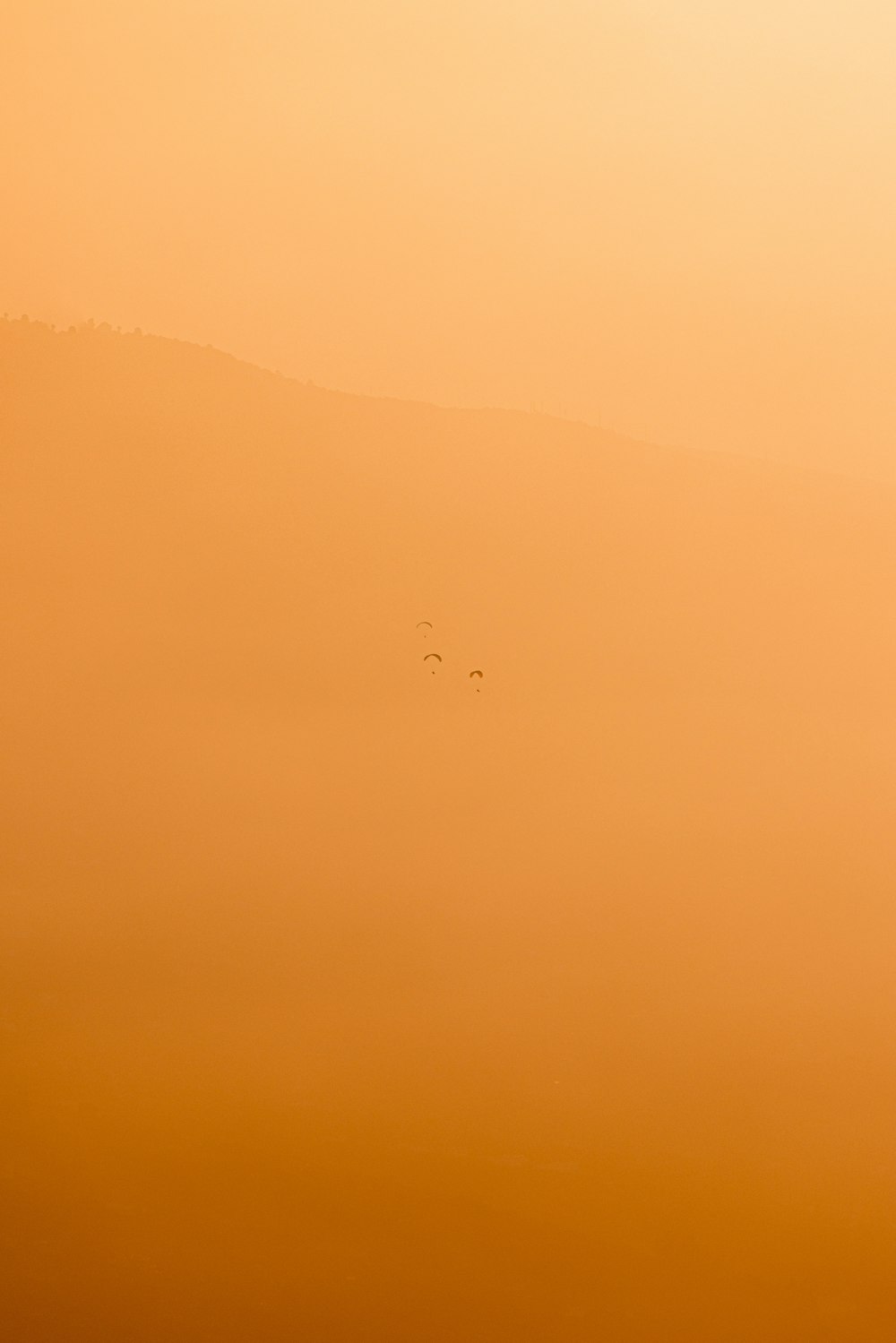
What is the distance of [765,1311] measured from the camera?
144 cm

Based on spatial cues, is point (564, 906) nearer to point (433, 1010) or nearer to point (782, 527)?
point (433, 1010)

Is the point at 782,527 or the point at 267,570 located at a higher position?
the point at 782,527

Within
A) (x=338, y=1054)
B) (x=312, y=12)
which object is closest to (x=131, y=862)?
(x=338, y=1054)

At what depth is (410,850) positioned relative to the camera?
1.46 m

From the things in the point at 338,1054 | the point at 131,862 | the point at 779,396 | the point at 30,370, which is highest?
the point at 779,396

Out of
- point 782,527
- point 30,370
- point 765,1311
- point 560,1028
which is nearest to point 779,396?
point 782,527

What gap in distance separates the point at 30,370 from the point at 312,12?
26.2 inches

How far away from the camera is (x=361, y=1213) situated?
1449 mm

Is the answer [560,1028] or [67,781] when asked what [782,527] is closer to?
[560,1028]

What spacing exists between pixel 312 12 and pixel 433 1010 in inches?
58.0

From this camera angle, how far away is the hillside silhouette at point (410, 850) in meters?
1.45

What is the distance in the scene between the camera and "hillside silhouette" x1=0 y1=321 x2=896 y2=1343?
1.45 meters

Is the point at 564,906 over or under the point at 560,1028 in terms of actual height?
over

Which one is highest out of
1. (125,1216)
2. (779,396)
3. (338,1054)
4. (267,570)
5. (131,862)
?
(779,396)
